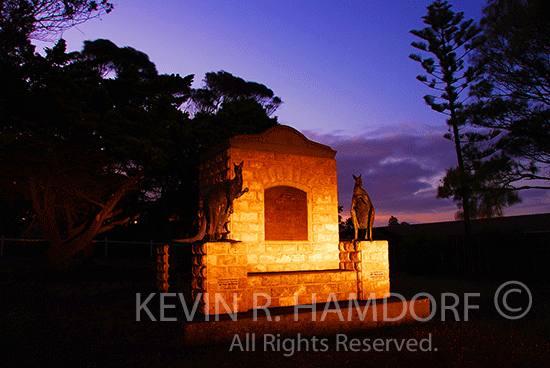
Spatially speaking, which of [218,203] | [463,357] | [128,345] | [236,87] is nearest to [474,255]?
[463,357]

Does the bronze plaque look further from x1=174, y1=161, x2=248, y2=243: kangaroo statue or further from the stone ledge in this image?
the stone ledge

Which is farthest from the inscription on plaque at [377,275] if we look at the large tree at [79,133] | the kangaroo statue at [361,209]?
the large tree at [79,133]

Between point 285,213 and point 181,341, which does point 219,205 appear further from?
point 181,341

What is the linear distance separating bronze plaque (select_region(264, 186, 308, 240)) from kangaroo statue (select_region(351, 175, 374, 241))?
107cm

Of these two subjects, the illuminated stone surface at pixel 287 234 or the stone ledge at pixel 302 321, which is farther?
the illuminated stone surface at pixel 287 234

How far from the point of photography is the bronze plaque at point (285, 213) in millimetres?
8055

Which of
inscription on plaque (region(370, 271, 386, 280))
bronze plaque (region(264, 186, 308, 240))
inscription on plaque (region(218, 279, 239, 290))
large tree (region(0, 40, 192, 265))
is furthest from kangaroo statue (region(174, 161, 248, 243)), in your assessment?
large tree (region(0, 40, 192, 265))

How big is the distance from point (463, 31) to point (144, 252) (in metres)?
21.1

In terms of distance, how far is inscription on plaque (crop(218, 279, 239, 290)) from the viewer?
6.37 metres

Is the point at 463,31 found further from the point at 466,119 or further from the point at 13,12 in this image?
the point at 13,12

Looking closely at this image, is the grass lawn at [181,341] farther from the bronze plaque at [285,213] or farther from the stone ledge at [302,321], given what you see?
the bronze plaque at [285,213]

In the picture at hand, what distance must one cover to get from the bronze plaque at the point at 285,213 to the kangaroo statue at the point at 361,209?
107 centimetres

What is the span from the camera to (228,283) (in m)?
6.42

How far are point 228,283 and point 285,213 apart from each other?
2.31m
